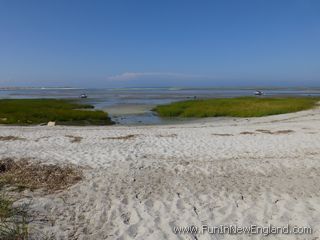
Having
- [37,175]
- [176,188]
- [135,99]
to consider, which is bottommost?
[135,99]

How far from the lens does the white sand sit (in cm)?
661

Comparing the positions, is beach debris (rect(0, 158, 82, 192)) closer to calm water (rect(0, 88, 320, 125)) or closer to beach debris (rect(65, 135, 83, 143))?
beach debris (rect(65, 135, 83, 143))

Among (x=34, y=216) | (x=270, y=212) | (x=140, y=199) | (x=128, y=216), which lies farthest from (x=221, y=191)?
(x=34, y=216)

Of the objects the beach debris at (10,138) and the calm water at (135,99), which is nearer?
the beach debris at (10,138)

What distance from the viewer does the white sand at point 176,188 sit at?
6.61 m

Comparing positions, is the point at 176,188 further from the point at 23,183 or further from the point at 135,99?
the point at 135,99

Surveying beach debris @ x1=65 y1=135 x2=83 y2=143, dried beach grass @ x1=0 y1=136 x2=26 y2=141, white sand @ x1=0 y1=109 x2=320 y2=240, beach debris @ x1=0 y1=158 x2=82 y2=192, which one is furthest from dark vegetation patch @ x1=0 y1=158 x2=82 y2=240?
dried beach grass @ x1=0 y1=136 x2=26 y2=141

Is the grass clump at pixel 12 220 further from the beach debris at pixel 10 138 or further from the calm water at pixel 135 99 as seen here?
the calm water at pixel 135 99

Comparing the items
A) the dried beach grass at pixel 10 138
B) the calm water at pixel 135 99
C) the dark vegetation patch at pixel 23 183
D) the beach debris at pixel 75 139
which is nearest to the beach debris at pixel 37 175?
the dark vegetation patch at pixel 23 183

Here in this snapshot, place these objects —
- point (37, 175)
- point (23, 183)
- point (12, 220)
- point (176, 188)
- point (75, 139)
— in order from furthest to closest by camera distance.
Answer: point (75, 139) → point (37, 175) → point (23, 183) → point (176, 188) → point (12, 220)

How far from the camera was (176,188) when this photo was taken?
851 centimetres

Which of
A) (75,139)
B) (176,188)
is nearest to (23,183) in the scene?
(176,188)

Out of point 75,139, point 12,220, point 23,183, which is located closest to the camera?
point 12,220

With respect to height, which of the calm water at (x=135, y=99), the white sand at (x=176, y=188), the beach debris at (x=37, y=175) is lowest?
the calm water at (x=135, y=99)
